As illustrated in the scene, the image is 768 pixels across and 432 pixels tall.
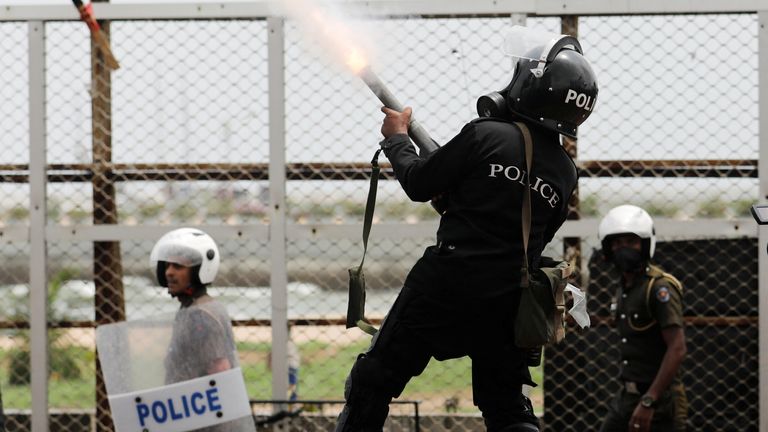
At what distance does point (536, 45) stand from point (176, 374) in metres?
2.35

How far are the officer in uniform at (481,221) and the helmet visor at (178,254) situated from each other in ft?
5.50

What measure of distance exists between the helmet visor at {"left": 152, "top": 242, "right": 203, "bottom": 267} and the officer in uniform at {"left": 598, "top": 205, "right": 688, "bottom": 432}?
217cm

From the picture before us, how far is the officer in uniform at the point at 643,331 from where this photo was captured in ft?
19.5

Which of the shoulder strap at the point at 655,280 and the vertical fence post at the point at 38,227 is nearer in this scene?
the shoulder strap at the point at 655,280

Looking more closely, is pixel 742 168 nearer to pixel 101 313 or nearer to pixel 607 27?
pixel 607 27

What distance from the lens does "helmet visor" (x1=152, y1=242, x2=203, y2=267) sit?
5.55 metres

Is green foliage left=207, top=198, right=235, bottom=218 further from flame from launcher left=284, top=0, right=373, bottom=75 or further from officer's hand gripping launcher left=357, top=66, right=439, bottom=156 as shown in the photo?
officer's hand gripping launcher left=357, top=66, right=439, bottom=156

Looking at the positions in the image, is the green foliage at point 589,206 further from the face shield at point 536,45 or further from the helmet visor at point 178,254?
the face shield at point 536,45

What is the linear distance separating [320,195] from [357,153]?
1.04 feet

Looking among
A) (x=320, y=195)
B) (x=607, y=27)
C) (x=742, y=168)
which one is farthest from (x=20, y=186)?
(x=742, y=168)

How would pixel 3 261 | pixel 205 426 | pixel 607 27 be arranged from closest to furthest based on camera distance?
pixel 205 426 → pixel 607 27 → pixel 3 261

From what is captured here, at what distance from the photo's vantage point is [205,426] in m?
5.19

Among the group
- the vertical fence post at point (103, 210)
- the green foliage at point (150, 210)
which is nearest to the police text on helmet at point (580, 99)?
the green foliage at point (150, 210)

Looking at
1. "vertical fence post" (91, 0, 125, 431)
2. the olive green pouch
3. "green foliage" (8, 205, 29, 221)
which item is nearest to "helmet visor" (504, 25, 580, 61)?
the olive green pouch
